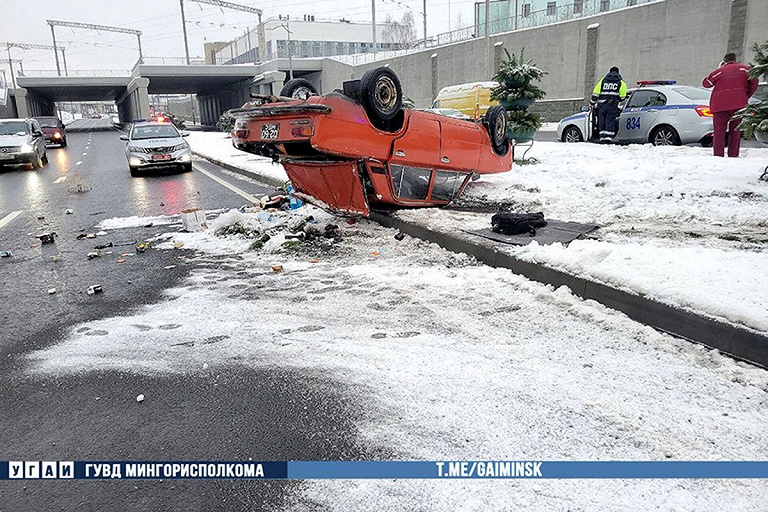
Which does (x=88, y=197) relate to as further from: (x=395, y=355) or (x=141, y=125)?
(x=395, y=355)

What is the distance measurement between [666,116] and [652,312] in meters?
10.2

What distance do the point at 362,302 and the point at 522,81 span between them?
885 centimetres

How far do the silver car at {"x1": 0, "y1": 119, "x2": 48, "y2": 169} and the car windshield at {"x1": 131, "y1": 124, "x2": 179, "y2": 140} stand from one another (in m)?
4.86

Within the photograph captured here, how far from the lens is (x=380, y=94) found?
5.91 meters

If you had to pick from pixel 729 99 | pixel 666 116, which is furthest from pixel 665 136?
pixel 729 99

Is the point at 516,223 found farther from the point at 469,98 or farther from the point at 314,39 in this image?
the point at 314,39

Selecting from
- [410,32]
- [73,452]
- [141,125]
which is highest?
[410,32]

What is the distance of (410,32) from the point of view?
8544cm

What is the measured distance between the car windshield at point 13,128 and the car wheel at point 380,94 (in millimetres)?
18463

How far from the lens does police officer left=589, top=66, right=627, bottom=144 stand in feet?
41.9

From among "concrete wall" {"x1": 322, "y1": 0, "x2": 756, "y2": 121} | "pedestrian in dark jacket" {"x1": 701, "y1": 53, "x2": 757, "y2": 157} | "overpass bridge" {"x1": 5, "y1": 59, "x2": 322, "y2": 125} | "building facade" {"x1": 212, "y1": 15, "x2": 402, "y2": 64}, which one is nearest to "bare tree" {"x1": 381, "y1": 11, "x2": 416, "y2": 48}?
"building facade" {"x1": 212, "y1": 15, "x2": 402, "y2": 64}

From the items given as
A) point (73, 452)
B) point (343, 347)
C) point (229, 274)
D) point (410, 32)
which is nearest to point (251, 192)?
point (229, 274)

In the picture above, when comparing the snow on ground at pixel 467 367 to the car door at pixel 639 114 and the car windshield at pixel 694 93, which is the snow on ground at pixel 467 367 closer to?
the car door at pixel 639 114

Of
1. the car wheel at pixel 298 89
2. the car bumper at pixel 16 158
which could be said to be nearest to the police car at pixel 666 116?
the car wheel at pixel 298 89
